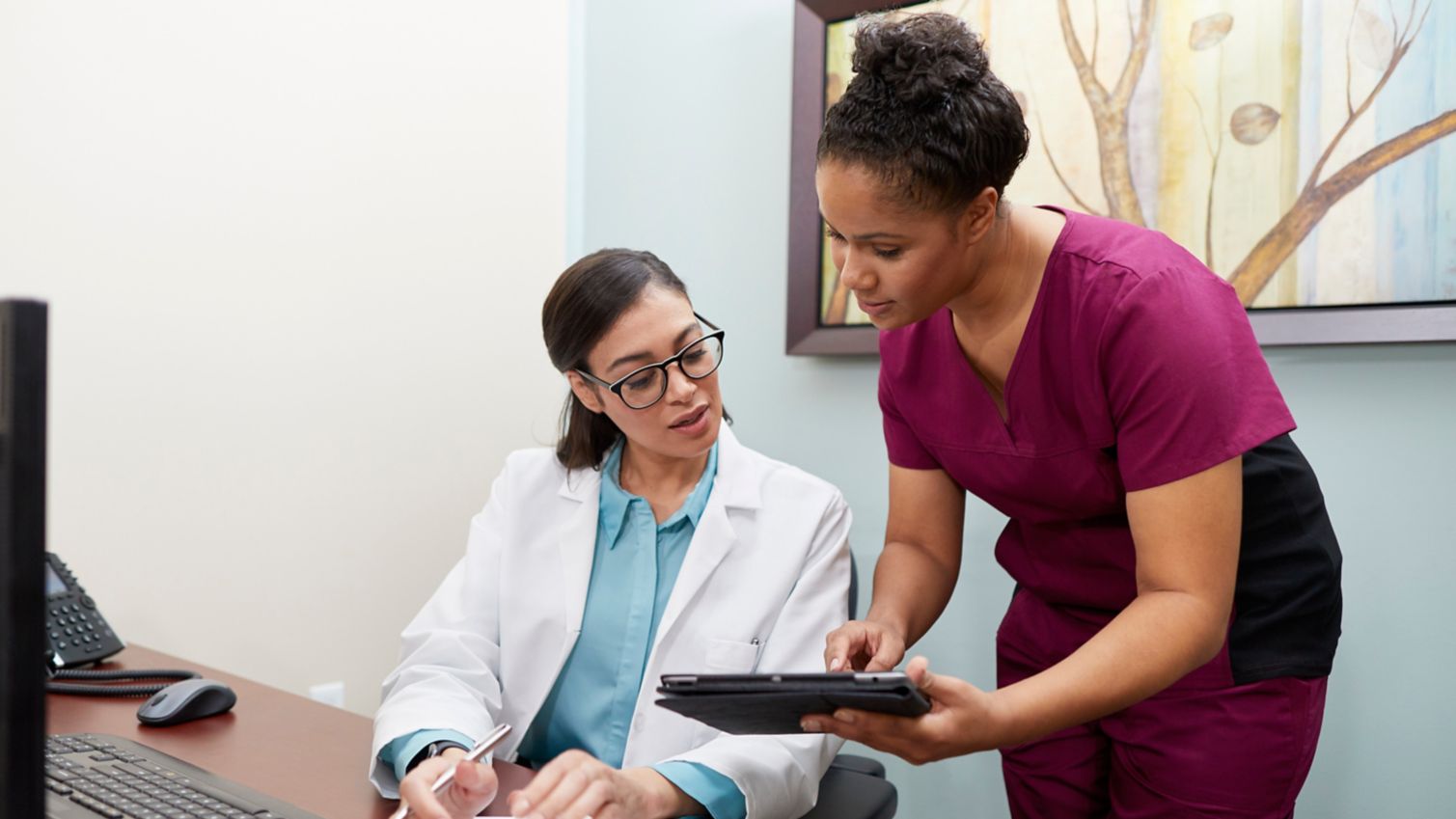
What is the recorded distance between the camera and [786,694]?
0.89 metres

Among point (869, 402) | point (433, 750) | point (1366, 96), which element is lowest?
point (433, 750)

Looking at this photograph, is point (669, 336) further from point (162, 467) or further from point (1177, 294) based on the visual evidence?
point (162, 467)

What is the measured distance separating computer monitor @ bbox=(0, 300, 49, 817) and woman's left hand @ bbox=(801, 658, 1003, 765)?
0.65 m

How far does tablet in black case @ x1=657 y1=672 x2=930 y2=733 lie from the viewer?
0.89 m

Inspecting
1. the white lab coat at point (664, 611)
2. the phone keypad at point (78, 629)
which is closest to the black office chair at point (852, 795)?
the white lab coat at point (664, 611)

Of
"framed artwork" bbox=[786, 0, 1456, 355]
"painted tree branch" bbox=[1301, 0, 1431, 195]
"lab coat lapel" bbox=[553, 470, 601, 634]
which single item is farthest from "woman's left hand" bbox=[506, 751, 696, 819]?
"painted tree branch" bbox=[1301, 0, 1431, 195]

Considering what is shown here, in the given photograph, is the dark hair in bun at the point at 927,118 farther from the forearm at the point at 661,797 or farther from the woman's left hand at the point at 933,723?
the forearm at the point at 661,797

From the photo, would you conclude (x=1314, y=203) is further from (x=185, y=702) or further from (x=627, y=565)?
(x=185, y=702)

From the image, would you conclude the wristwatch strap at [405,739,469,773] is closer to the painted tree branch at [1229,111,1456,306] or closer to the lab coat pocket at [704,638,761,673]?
the lab coat pocket at [704,638,761,673]

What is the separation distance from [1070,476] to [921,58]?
1.67 ft

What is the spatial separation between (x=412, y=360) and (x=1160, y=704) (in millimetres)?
1643

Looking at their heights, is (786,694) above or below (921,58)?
below

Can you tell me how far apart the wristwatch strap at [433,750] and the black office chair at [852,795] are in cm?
42

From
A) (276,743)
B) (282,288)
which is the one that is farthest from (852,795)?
(282,288)
